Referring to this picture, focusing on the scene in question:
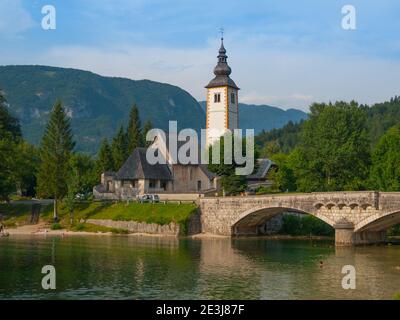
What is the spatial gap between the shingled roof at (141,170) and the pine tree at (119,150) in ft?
57.2

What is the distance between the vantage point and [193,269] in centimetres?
5053

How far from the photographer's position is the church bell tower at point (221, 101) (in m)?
115

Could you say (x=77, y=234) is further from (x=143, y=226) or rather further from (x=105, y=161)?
(x=105, y=161)

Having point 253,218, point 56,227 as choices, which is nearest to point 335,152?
point 253,218

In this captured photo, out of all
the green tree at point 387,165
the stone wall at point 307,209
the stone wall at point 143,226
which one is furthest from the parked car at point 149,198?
the green tree at point 387,165

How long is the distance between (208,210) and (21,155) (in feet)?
133

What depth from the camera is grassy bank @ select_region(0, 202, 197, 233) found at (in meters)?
84.4

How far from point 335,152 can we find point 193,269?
4749 cm

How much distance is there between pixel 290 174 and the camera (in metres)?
106

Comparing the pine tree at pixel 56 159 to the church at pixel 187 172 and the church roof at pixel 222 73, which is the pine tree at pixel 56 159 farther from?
the church roof at pixel 222 73

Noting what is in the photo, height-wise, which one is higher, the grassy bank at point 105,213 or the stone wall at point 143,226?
the grassy bank at point 105,213

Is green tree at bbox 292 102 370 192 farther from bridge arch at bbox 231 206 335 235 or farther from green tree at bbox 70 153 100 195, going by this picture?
green tree at bbox 70 153 100 195
